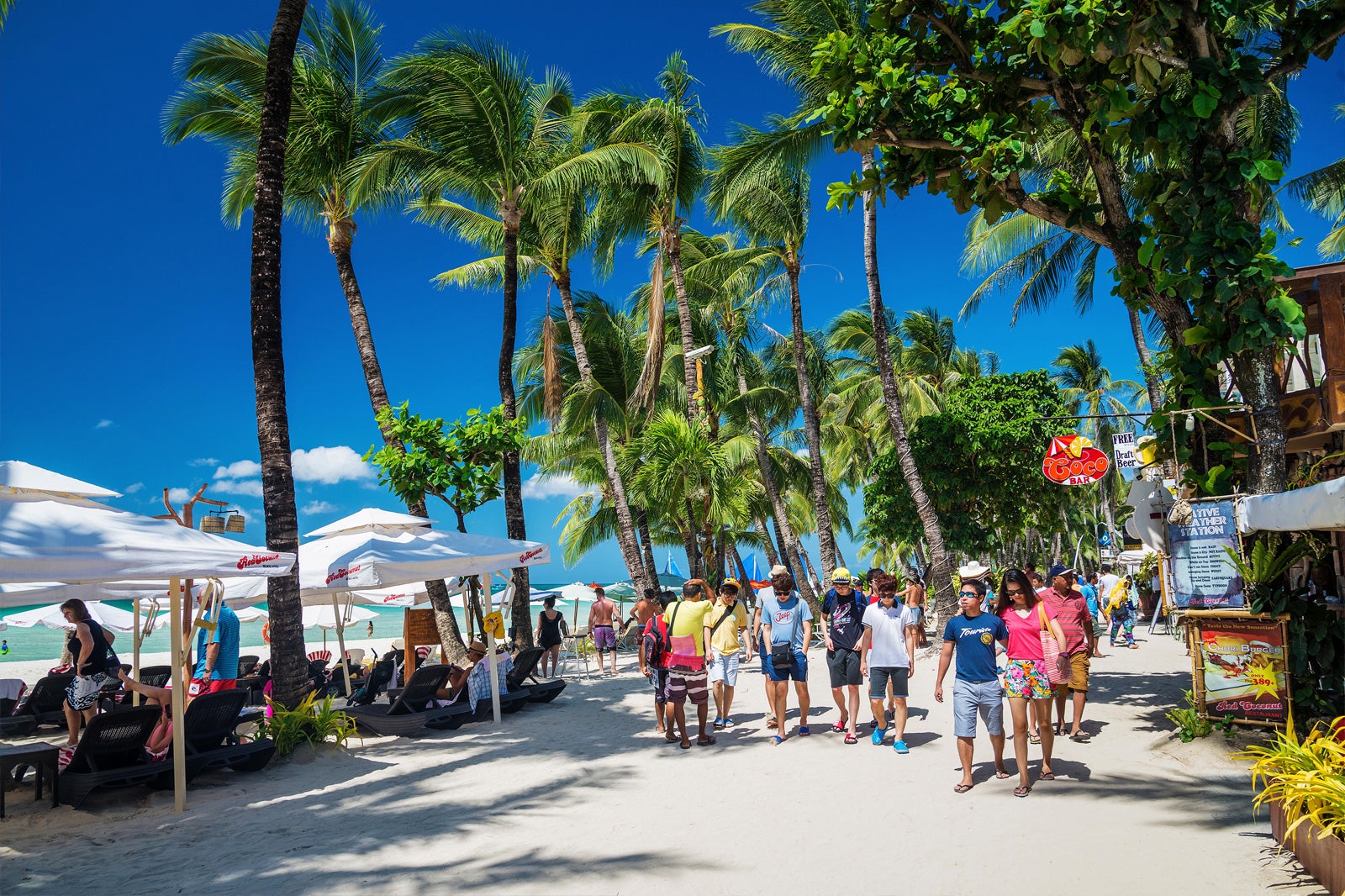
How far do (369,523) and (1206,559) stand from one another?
10011 millimetres

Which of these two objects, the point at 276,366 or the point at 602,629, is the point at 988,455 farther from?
the point at 276,366

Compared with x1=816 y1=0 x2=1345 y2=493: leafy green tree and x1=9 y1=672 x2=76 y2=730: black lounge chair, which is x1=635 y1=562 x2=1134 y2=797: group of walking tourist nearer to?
x1=816 y1=0 x2=1345 y2=493: leafy green tree

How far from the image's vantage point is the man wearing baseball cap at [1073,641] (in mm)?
8305

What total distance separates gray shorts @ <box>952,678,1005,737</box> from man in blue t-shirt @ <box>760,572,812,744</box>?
2410mm

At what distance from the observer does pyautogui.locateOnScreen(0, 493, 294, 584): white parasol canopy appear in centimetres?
620

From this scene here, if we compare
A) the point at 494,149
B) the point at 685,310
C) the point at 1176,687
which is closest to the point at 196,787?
the point at 1176,687

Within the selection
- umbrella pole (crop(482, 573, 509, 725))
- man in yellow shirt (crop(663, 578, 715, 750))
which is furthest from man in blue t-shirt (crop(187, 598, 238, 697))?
man in yellow shirt (crop(663, 578, 715, 750))

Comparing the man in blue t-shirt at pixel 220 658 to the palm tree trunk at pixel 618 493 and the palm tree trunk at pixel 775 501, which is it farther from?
the palm tree trunk at pixel 775 501

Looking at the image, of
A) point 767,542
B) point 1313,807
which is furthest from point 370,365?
point 767,542

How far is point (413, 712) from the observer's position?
34.8ft

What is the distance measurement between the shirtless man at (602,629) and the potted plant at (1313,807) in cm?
1326

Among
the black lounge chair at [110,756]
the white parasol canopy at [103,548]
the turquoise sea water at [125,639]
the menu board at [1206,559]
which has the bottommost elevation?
the turquoise sea water at [125,639]

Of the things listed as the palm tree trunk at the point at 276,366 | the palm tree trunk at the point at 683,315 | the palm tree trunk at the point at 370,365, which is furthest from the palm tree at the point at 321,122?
the palm tree trunk at the point at 683,315

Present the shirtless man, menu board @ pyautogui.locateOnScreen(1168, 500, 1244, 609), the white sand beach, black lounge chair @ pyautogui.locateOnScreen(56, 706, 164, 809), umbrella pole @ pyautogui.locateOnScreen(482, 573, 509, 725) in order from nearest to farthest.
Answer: the white sand beach < black lounge chair @ pyautogui.locateOnScreen(56, 706, 164, 809) < menu board @ pyautogui.locateOnScreen(1168, 500, 1244, 609) < umbrella pole @ pyautogui.locateOnScreen(482, 573, 509, 725) < the shirtless man
